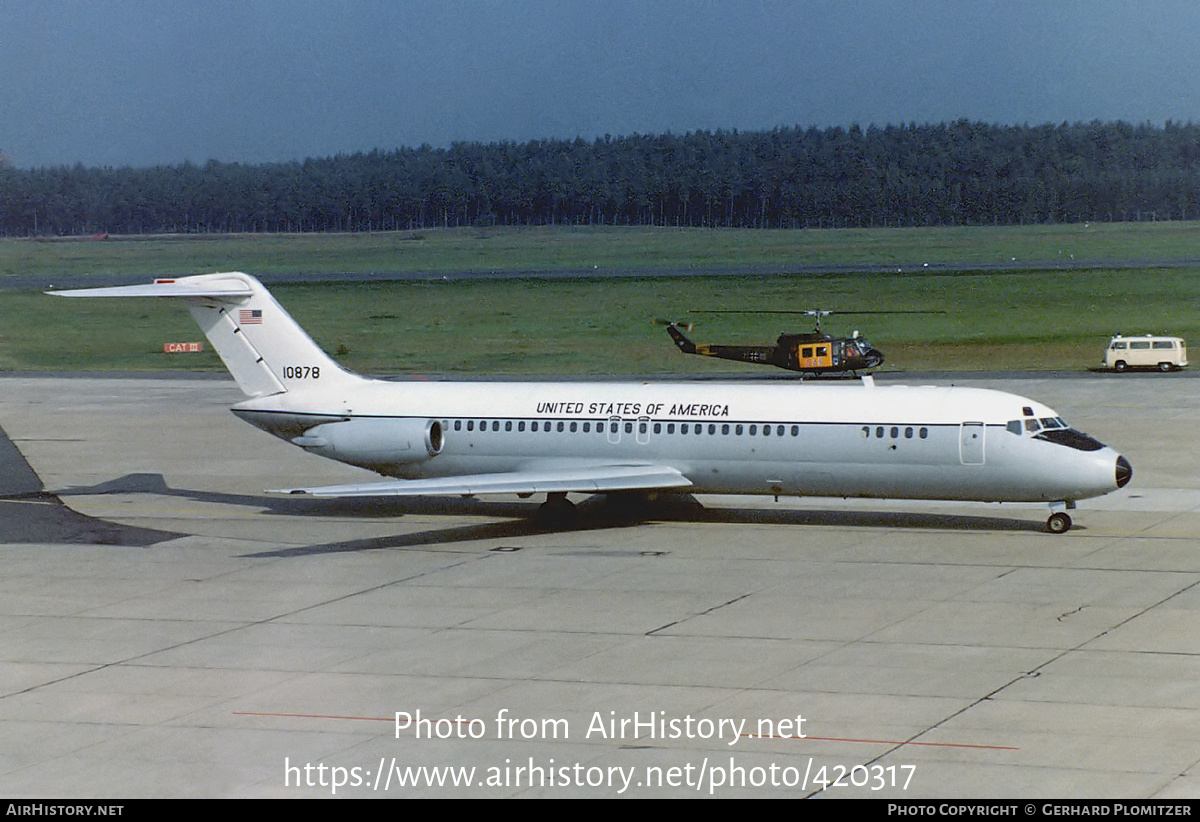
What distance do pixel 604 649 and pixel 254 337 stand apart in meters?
18.8

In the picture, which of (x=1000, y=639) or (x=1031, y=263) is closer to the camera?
(x=1000, y=639)

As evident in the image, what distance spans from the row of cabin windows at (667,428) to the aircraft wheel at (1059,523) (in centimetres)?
341

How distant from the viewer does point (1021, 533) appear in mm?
33812

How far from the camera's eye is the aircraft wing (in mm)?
34125

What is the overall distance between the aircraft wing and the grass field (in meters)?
41.6

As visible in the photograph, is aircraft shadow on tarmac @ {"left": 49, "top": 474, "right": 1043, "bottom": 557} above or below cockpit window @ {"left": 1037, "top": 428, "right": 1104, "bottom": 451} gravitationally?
below

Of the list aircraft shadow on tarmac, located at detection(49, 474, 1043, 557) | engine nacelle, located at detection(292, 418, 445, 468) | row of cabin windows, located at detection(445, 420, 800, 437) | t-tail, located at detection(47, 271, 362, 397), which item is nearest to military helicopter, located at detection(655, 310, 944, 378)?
aircraft shadow on tarmac, located at detection(49, 474, 1043, 557)

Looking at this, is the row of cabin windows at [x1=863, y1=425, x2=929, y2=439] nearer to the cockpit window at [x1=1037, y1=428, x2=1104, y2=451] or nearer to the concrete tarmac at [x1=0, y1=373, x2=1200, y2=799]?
the concrete tarmac at [x1=0, y1=373, x2=1200, y2=799]

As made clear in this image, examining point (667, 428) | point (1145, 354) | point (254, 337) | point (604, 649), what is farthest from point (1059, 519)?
point (1145, 354)

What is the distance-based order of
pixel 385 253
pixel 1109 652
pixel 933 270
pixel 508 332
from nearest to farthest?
pixel 1109 652 → pixel 508 332 → pixel 933 270 → pixel 385 253

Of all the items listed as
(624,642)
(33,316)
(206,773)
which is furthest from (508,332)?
(206,773)

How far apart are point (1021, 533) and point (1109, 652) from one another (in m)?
10.8
